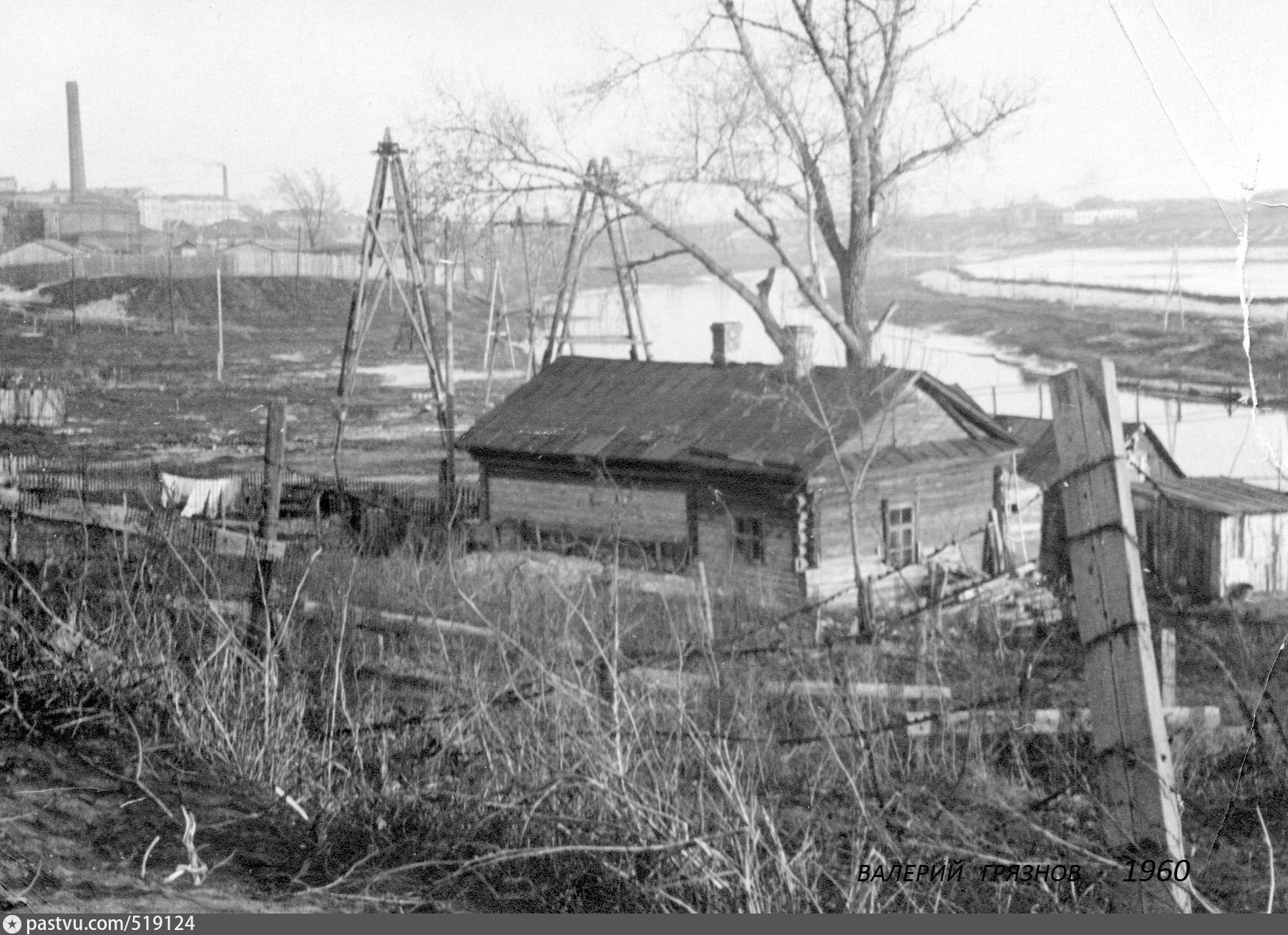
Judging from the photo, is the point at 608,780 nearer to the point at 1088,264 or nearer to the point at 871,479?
the point at 1088,264

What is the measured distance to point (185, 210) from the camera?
5.59m

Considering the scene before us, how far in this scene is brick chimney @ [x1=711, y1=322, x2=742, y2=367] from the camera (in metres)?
7.48

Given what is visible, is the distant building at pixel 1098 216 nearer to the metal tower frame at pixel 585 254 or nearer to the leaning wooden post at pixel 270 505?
the metal tower frame at pixel 585 254

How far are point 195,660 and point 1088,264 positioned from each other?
142 inches

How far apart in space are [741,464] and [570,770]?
5305mm

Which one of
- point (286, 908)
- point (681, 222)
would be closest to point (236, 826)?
point (286, 908)

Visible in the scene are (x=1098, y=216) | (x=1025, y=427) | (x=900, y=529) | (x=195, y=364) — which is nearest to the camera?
(x=1098, y=216)

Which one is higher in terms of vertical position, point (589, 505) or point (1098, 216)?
point (1098, 216)

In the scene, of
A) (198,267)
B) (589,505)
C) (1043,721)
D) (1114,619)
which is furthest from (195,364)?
(1114,619)

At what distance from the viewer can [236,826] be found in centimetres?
368

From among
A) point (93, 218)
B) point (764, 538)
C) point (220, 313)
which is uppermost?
point (93, 218)

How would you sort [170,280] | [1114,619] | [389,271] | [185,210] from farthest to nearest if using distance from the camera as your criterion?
1. [170,280]
2. [389,271]
3. [185,210]
4. [1114,619]

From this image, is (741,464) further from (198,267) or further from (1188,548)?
(198,267)

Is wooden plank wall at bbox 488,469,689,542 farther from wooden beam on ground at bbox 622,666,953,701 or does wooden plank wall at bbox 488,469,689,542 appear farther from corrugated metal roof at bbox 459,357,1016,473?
wooden beam on ground at bbox 622,666,953,701
